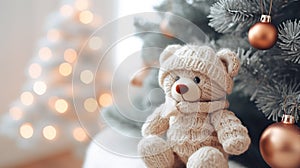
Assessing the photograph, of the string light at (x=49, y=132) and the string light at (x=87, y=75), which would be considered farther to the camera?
the string light at (x=49, y=132)

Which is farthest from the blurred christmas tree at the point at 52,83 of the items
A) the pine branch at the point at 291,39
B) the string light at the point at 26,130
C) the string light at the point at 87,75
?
the pine branch at the point at 291,39

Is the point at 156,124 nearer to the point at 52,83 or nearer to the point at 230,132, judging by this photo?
the point at 230,132

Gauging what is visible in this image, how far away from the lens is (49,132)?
1.44 metres

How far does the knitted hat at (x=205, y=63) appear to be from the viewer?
63 cm

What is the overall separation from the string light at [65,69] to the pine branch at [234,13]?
786 mm

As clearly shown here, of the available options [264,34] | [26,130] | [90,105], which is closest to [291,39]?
[264,34]

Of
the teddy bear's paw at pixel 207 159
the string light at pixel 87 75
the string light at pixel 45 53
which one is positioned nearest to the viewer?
the teddy bear's paw at pixel 207 159

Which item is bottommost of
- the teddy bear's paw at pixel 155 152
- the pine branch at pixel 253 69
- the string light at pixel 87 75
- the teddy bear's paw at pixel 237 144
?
the teddy bear's paw at pixel 237 144

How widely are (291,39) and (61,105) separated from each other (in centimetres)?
93

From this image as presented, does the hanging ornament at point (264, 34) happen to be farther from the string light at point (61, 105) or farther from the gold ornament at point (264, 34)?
the string light at point (61, 105)

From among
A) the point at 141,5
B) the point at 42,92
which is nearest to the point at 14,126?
the point at 42,92

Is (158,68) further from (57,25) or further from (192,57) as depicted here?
(57,25)

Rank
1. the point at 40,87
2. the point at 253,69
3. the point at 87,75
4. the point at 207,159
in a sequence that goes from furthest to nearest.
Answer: the point at 40,87 → the point at 87,75 → the point at 253,69 → the point at 207,159

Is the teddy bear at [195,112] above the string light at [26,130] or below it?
below
